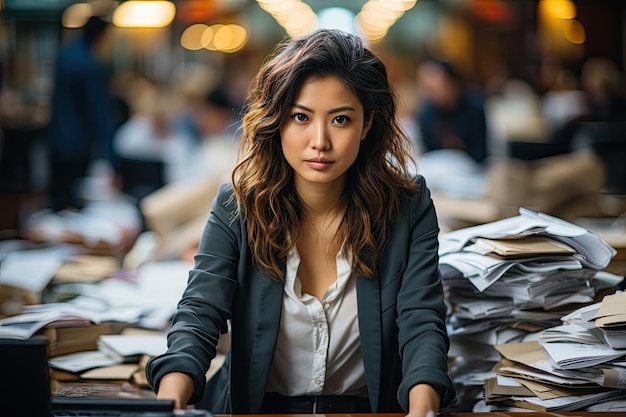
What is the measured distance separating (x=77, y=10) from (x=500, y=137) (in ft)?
15.3

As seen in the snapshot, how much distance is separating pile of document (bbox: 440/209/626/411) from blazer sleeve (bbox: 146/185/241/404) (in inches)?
23.8

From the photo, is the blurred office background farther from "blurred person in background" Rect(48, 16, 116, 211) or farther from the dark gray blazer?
the dark gray blazer

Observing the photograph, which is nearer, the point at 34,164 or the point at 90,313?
the point at 90,313

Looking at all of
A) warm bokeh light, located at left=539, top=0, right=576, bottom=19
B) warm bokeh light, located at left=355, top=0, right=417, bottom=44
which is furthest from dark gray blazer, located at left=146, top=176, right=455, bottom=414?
warm bokeh light, located at left=355, top=0, right=417, bottom=44

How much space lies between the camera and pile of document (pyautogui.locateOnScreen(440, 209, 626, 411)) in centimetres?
214

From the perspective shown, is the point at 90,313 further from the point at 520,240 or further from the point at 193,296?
the point at 520,240

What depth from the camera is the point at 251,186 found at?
77.3 inches

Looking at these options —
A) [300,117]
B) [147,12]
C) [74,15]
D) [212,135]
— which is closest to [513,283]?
[300,117]

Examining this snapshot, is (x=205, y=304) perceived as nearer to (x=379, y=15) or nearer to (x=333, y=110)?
(x=333, y=110)

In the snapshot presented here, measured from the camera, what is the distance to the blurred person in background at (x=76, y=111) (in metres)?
7.10

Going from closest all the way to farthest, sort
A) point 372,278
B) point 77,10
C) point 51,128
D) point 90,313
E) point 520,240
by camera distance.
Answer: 1. point 372,278
2. point 520,240
3. point 90,313
4. point 51,128
5. point 77,10

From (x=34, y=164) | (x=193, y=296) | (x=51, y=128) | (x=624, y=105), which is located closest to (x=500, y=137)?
(x=624, y=105)

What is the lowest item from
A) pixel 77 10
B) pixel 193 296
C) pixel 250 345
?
pixel 250 345

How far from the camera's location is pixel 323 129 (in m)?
1.84
